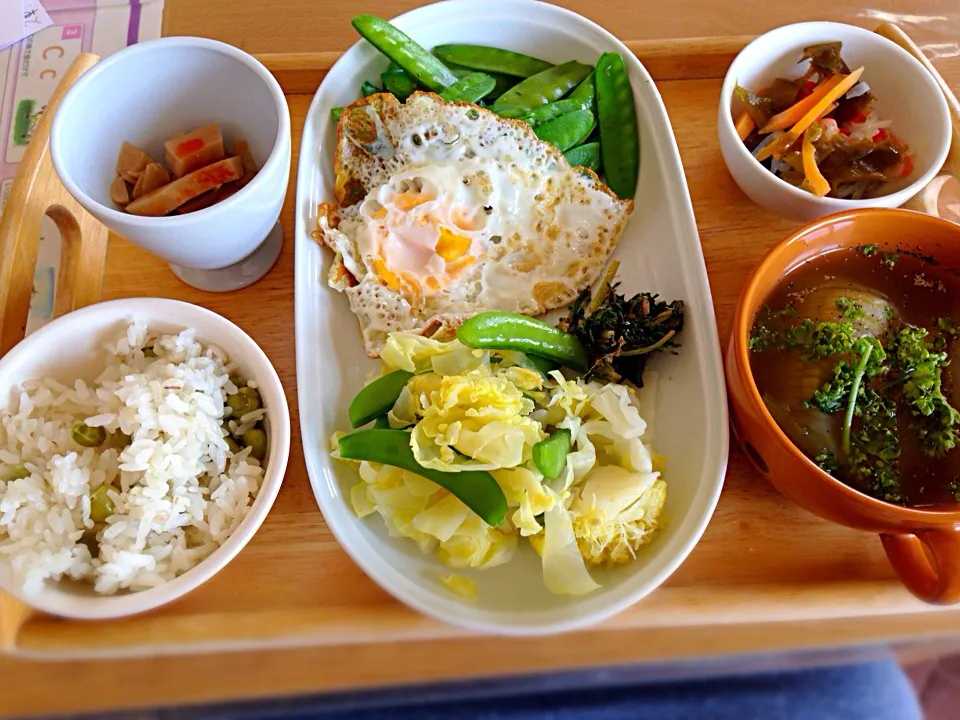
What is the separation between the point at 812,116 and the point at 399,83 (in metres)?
0.70

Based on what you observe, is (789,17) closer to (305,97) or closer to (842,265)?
(842,265)

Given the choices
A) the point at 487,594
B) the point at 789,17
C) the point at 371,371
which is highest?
the point at 789,17

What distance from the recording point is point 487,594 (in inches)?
36.3

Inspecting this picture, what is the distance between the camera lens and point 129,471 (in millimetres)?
904

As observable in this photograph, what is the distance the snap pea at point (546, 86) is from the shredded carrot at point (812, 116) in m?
0.36

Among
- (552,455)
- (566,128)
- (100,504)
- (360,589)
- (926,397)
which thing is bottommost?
(360,589)

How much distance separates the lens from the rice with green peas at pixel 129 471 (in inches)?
34.5

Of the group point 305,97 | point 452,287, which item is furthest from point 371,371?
point 305,97

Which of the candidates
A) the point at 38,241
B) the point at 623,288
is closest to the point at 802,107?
the point at 623,288

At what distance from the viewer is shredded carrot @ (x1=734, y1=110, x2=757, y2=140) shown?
117 cm

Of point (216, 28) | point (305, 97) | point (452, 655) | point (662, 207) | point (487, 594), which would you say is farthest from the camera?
point (216, 28)

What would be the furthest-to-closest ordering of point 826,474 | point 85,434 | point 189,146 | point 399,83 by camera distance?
1. point 399,83
2. point 189,146
3. point 85,434
4. point 826,474

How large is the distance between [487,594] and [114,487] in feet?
1.75

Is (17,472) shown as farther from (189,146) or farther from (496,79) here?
(496,79)
